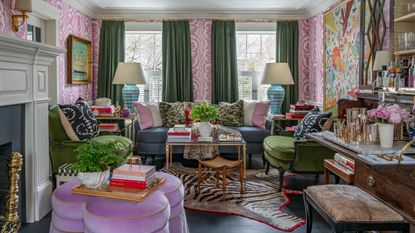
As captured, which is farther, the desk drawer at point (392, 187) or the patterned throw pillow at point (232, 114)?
the patterned throw pillow at point (232, 114)

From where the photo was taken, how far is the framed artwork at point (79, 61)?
599cm

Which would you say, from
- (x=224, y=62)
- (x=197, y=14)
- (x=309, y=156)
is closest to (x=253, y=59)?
(x=224, y=62)

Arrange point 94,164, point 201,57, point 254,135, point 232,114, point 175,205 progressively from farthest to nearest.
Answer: point 201,57, point 232,114, point 254,135, point 175,205, point 94,164

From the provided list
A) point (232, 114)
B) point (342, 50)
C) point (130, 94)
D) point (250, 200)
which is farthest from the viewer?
point (130, 94)

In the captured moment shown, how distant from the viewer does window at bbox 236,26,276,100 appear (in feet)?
24.2

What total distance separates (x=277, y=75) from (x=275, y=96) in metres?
0.40

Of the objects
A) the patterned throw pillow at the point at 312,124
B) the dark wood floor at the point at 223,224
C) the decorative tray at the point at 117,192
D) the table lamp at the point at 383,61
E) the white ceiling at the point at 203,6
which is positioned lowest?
the dark wood floor at the point at 223,224

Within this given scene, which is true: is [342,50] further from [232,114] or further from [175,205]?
[175,205]

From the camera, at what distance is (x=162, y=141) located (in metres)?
5.88

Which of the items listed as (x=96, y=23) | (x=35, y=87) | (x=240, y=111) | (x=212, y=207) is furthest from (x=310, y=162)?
(x=96, y=23)

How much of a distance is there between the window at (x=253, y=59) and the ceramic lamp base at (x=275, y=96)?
1.88 ft

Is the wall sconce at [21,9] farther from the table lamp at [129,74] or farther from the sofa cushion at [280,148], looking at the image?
the sofa cushion at [280,148]

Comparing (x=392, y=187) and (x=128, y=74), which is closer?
(x=392, y=187)

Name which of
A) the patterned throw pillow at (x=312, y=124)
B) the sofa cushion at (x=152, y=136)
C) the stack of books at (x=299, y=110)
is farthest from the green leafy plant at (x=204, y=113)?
the stack of books at (x=299, y=110)
